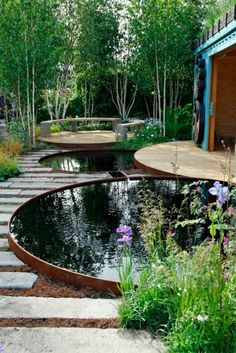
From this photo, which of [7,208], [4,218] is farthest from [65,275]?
[7,208]

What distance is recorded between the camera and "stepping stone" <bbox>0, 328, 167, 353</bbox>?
6.55 ft

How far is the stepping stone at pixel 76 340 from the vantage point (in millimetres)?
1995

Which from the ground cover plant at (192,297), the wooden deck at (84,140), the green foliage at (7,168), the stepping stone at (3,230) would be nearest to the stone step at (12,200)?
the stepping stone at (3,230)

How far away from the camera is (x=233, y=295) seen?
203 cm

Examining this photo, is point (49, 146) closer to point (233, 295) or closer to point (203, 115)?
point (203, 115)

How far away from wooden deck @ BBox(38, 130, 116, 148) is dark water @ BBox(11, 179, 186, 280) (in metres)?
4.42

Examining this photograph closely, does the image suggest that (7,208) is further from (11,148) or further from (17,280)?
(11,148)

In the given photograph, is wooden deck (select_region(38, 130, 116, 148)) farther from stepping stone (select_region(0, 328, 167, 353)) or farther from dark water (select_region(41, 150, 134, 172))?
stepping stone (select_region(0, 328, 167, 353))

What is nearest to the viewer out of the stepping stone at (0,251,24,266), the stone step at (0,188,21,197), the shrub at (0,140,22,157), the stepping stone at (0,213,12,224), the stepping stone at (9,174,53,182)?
the stepping stone at (0,251,24,266)

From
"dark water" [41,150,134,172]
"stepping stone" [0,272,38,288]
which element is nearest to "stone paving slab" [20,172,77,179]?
"dark water" [41,150,134,172]

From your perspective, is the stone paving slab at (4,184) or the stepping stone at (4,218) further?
the stone paving slab at (4,184)

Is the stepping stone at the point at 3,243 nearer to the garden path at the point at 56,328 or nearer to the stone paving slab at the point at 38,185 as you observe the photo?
the garden path at the point at 56,328

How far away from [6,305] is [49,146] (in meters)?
7.61

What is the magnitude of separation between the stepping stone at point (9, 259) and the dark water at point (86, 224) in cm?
16
